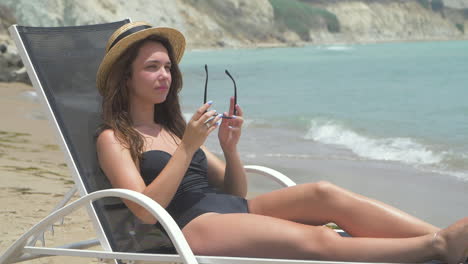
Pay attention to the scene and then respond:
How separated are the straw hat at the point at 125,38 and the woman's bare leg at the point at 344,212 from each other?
0.81m

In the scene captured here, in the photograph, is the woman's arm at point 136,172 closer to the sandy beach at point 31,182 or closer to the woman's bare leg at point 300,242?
the woman's bare leg at point 300,242

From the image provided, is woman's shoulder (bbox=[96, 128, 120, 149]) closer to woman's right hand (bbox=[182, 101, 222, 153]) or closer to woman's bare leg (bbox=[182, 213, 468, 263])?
woman's right hand (bbox=[182, 101, 222, 153])

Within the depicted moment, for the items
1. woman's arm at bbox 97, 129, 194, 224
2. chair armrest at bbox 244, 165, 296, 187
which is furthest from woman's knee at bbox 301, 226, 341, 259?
chair armrest at bbox 244, 165, 296, 187

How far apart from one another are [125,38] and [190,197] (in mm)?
673

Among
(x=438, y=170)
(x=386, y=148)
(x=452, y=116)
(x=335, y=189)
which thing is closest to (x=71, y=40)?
(x=335, y=189)

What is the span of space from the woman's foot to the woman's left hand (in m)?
0.91

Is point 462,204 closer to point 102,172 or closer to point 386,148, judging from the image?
point 386,148

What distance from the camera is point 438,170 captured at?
8195mm

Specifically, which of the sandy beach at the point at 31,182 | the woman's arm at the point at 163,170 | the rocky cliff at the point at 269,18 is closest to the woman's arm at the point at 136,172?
the woman's arm at the point at 163,170

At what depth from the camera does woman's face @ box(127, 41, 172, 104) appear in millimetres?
2787

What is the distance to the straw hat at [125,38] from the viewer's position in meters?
2.73

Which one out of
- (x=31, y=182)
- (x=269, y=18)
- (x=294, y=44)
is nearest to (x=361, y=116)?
(x=31, y=182)

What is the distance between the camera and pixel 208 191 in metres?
2.78

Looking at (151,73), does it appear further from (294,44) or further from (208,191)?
(294,44)
